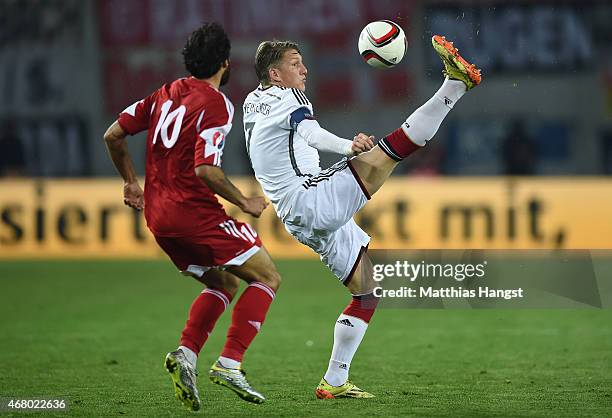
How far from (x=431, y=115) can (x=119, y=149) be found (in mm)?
1664

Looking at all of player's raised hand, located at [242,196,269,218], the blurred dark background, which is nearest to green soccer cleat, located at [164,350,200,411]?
player's raised hand, located at [242,196,269,218]

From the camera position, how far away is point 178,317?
1005cm

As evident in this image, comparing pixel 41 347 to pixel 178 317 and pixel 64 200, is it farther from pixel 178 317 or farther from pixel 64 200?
pixel 64 200

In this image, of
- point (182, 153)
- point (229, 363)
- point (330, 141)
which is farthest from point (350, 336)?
point (182, 153)

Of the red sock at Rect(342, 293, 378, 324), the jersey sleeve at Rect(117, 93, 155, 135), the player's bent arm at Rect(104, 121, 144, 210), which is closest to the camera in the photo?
the jersey sleeve at Rect(117, 93, 155, 135)

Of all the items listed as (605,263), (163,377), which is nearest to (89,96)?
(605,263)

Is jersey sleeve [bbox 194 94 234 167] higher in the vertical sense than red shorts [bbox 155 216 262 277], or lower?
higher

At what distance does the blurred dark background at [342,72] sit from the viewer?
19.2 m

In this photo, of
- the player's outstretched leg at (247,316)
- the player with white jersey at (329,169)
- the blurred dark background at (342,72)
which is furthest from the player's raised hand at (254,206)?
the blurred dark background at (342,72)

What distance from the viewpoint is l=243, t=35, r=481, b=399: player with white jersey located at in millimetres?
6137

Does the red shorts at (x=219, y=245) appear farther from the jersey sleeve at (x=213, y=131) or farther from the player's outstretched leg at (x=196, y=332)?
the jersey sleeve at (x=213, y=131)

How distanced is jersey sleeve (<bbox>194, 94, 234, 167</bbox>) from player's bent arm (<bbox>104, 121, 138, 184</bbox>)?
1.78 ft

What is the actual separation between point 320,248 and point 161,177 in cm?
103

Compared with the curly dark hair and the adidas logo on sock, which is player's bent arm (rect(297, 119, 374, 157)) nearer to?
the curly dark hair
